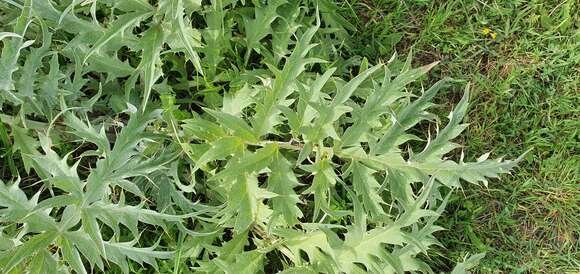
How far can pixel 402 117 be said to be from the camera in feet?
5.65

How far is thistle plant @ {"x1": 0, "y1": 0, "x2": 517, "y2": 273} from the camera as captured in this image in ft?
5.25

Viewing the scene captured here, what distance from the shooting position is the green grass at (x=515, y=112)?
7.88ft

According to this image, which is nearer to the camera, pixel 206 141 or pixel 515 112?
pixel 206 141

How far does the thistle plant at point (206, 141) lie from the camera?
1.60 m

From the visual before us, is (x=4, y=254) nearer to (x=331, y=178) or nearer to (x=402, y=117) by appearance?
(x=331, y=178)

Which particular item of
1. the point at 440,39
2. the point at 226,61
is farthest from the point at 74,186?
the point at 440,39

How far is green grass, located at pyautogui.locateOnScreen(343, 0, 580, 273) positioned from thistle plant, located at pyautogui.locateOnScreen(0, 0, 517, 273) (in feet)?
1.11

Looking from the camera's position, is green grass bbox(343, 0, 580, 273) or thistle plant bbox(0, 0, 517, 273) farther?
green grass bbox(343, 0, 580, 273)

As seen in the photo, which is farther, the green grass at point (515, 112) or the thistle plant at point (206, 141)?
the green grass at point (515, 112)

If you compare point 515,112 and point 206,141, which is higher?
point 206,141

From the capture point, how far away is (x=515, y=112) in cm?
244

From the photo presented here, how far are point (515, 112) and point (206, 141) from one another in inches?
48.1

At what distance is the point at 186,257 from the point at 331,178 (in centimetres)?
58

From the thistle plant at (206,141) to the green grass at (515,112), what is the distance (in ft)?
1.11
